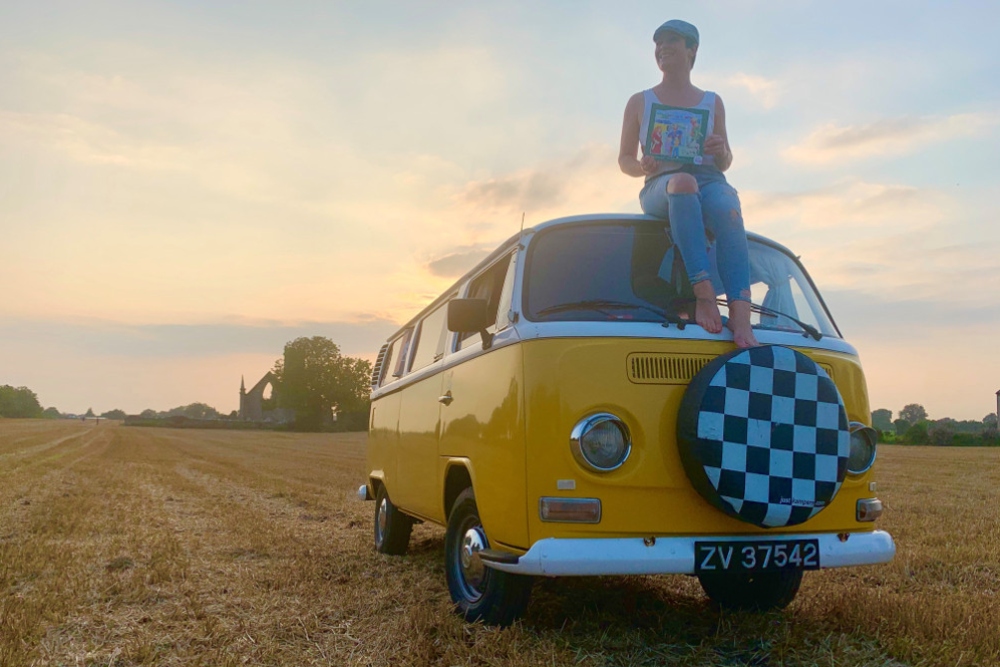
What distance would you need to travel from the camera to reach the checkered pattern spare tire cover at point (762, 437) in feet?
11.8

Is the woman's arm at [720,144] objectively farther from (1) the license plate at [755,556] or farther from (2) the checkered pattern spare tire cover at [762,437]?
(1) the license plate at [755,556]

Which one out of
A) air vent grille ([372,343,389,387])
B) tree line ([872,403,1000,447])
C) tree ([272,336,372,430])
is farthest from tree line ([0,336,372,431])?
air vent grille ([372,343,389,387])

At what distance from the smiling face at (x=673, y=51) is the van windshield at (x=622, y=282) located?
2.82ft

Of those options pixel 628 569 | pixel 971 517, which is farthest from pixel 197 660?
pixel 971 517

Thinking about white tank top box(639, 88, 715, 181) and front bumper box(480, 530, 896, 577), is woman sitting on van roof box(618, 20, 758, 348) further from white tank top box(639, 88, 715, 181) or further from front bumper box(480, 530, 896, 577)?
front bumper box(480, 530, 896, 577)

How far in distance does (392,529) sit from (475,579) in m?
2.79

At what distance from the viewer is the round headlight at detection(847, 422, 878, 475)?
412cm

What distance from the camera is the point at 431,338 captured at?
20.7 feet

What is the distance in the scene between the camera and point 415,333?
23.2 feet

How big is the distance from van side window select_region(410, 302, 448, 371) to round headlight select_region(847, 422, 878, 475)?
2616mm

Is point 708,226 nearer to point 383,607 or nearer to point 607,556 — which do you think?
point 607,556

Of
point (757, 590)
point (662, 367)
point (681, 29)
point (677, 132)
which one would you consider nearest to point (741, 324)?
point (662, 367)

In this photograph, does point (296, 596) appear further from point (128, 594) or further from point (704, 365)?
point (704, 365)

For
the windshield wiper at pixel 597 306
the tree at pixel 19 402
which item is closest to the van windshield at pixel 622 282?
the windshield wiper at pixel 597 306
